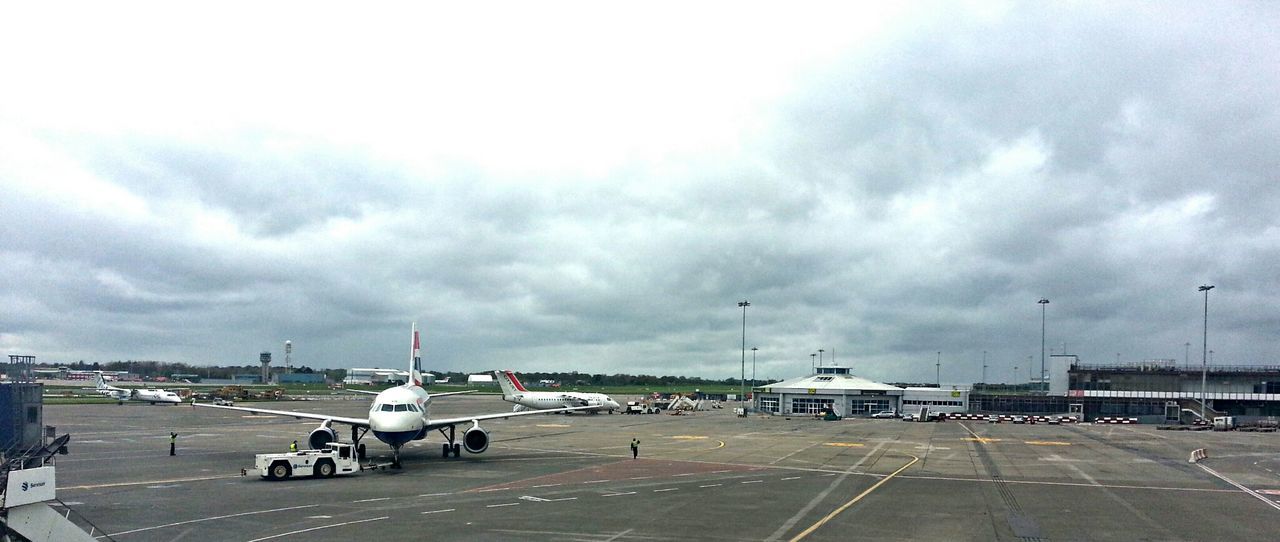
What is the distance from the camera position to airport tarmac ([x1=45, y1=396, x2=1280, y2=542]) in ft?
84.5

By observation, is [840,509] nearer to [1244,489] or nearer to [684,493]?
[684,493]

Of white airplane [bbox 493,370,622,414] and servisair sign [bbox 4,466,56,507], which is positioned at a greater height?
servisair sign [bbox 4,466,56,507]

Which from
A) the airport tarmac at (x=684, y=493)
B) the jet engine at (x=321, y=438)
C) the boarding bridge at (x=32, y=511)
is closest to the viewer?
the boarding bridge at (x=32, y=511)

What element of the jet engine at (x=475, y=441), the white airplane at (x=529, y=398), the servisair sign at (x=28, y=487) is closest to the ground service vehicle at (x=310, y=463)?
the jet engine at (x=475, y=441)

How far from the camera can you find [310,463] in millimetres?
38562

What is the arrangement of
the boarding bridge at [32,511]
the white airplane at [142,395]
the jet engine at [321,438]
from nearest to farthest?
the boarding bridge at [32,511] < the jet engine at [321,438] < the white airplane at [142,395]

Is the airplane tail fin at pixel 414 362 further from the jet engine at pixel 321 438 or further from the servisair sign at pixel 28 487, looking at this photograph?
the servisair sign at pixel 28 487

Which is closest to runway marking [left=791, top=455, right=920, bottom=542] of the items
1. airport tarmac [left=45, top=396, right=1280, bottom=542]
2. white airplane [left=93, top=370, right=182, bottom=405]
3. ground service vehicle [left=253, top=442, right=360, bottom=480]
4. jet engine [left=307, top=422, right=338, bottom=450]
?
airport tarmac [left=45, top=396, right=1280, bottom=542]

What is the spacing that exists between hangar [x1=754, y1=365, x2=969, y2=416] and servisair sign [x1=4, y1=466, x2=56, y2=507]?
361 feet

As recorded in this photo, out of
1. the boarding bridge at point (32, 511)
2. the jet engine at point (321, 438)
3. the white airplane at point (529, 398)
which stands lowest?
the white airplane at point (529, 398)

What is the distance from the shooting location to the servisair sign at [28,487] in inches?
763

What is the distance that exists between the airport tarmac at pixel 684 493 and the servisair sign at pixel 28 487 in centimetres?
370

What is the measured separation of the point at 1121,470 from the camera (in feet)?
154

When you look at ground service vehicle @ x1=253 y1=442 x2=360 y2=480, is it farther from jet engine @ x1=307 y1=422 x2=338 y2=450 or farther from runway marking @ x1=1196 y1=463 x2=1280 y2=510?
runway marking @ x1=1196 y1=463 x2=1280 y2=510
